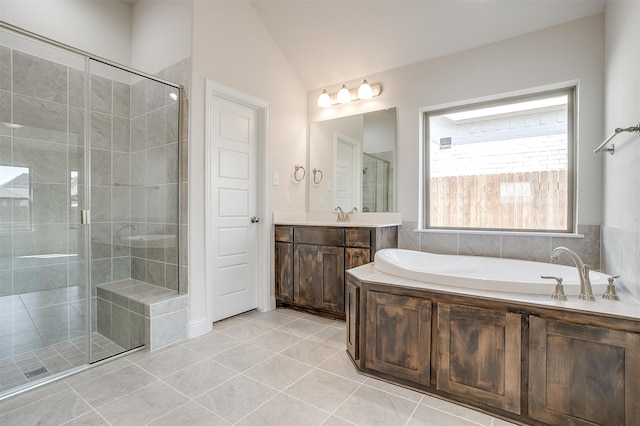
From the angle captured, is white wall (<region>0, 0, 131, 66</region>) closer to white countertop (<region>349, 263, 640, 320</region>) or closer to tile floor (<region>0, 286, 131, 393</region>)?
tile floor (<region>0, 286, 131, 393</region>)

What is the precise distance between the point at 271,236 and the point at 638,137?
2.82 metres

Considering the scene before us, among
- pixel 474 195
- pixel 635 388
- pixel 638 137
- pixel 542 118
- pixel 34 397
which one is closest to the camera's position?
pixel 635 388

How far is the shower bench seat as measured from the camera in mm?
2393

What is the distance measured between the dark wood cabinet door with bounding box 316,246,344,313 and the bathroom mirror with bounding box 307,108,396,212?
0.72m

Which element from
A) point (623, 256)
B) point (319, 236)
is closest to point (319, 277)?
point (319, 236)

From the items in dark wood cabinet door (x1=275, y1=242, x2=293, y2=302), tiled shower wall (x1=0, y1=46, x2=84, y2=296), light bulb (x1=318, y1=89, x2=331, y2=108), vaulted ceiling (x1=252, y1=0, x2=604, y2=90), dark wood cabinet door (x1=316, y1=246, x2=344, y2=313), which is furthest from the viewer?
light bulb (x1=318, y1=89, x2=331, y2=108)

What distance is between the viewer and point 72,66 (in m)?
2.33

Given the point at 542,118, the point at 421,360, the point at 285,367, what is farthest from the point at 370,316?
the point at 542,118

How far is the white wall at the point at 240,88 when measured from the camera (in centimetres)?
265

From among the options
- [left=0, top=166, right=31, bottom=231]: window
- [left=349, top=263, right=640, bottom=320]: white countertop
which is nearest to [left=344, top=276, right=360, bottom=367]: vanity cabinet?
[left=349, top=263, right=640, bottom=320]: white countertop

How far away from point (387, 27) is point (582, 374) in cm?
289

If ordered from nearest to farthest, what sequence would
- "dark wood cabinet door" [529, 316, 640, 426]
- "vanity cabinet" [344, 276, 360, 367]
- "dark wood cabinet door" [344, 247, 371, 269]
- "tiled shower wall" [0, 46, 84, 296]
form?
"dark wood cabinet door" [529, 316, 640, 426]
"vanity cabinet" [344, 276, 360, 367]
"tiled shower wall" [0, 46, 84, 296]
"dark wood cabinet door" [344, 247, 371, 269]

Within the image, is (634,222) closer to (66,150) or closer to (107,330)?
(107,330)

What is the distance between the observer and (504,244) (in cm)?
276
